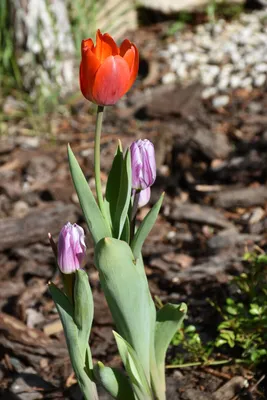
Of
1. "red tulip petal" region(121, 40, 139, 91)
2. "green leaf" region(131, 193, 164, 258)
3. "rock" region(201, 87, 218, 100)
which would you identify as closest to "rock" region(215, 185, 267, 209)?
"rock" region(201, 87, 218, 100)

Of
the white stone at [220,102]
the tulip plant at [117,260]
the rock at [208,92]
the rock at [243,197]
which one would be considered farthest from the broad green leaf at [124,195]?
the rock at [208,92]

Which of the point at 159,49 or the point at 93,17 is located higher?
the point at 93,17

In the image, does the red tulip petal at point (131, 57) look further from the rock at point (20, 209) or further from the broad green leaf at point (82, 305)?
the rock at point (20, 209)

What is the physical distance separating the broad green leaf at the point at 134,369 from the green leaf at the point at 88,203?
10.6 inches

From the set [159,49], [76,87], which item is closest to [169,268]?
[76,87]

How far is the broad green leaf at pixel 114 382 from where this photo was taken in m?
1.85

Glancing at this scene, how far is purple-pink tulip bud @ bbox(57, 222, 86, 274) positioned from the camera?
5.88 feet

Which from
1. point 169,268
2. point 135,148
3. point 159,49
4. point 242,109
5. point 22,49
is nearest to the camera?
point 135,148

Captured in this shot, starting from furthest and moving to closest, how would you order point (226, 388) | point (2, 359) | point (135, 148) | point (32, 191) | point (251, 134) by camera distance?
point (251, 134), point (32, 191), point (2, 359), point (226, 388), point (135, 148)

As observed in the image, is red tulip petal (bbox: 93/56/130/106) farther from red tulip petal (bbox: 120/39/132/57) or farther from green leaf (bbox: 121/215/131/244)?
green leaf (bbox: 121/215/131/244)

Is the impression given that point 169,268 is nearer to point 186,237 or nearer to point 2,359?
point 186,237

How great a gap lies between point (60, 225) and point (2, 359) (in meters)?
0.86

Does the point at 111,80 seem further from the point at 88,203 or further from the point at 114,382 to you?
the point at 114,382

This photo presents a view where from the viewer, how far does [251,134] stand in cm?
414
